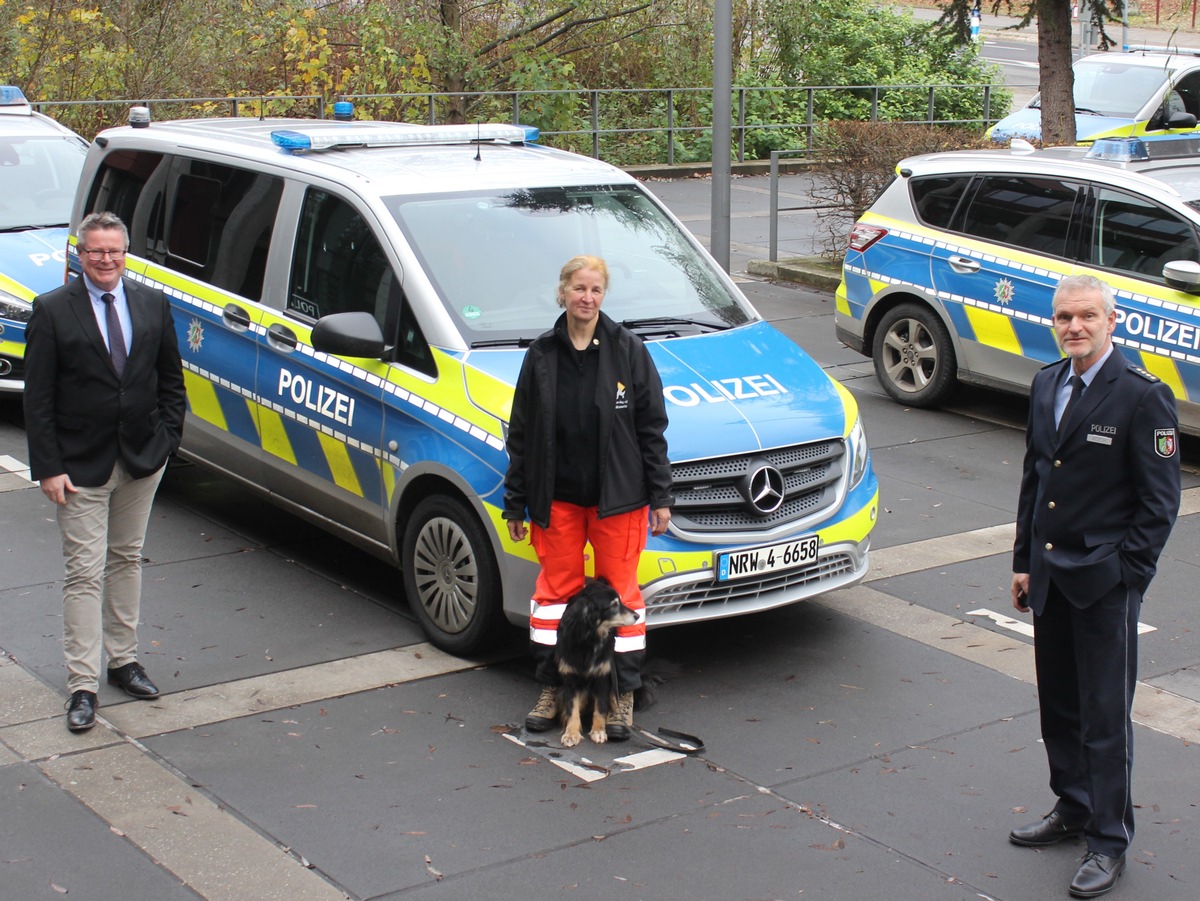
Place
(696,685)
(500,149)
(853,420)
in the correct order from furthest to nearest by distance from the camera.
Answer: (500,149) → (853,420) → (696,685)

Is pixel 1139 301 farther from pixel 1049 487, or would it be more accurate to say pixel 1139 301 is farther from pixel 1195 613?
pixel 1049 487

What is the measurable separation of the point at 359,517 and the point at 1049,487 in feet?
10.8

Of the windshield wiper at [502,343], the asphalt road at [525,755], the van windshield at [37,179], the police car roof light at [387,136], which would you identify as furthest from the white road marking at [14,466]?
the windshield wiper at [502,343]

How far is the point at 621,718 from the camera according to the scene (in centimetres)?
567

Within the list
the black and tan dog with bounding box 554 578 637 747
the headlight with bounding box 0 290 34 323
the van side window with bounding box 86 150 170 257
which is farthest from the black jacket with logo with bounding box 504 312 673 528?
the headlight with bounding box 0 290 34 323

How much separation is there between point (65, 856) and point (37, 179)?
26.8 ft

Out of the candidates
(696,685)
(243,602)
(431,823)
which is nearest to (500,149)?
(243,602)

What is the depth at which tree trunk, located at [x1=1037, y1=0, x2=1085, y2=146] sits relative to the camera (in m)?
15.3

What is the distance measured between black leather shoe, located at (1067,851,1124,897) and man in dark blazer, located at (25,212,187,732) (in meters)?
3.46

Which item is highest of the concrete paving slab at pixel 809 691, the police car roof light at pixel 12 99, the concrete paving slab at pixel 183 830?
the police car roof light at pixel 12 99

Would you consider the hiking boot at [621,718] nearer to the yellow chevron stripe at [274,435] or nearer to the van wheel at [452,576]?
the van wheel at [452,576]

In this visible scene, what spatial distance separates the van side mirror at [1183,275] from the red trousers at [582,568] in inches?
187

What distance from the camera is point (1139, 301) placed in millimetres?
9352

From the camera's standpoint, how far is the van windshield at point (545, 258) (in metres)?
6.60
